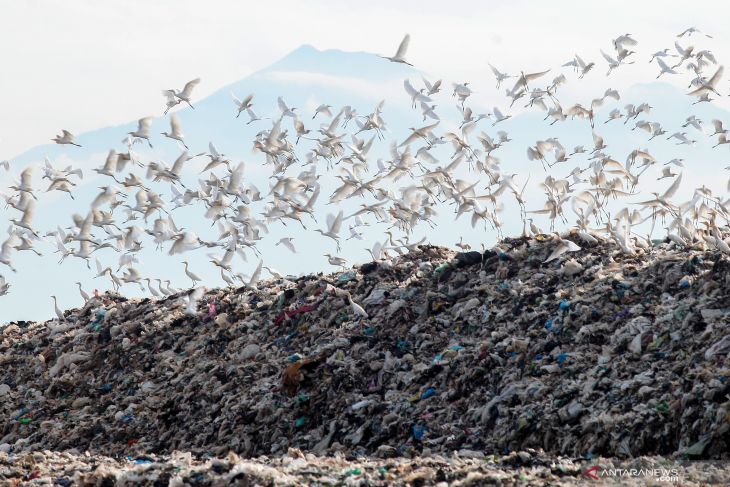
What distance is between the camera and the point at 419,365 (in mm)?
7012

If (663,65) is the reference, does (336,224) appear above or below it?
below

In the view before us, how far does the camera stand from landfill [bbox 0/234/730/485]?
19.0 feet

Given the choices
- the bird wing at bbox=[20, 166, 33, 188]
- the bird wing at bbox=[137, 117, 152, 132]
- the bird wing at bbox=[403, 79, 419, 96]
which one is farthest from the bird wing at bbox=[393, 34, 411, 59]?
the bird wing at bbox=[20, 166, 33, 188]

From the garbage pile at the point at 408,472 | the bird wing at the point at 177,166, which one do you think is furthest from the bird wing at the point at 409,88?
the garbage pile at the point at 408,472

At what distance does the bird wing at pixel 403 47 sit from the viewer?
955 centimetres

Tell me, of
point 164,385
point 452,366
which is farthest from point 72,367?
point 452,366

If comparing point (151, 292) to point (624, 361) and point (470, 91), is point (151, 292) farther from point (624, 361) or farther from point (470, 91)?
point (624, 361)

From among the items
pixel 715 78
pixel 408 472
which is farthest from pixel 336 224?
pixel 408 472

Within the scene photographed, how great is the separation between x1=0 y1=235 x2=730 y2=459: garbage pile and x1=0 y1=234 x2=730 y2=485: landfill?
2cm

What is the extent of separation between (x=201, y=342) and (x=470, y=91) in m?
4.25

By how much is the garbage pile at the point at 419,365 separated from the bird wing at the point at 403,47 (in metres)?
2.17

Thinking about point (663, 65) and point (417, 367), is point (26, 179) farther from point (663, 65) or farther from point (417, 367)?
point (663, 65)

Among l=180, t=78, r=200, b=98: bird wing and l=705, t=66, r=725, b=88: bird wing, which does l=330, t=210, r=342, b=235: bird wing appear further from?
l=705, t=66, r=725, b=88: bird wing

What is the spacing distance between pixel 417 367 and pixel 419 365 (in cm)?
3
